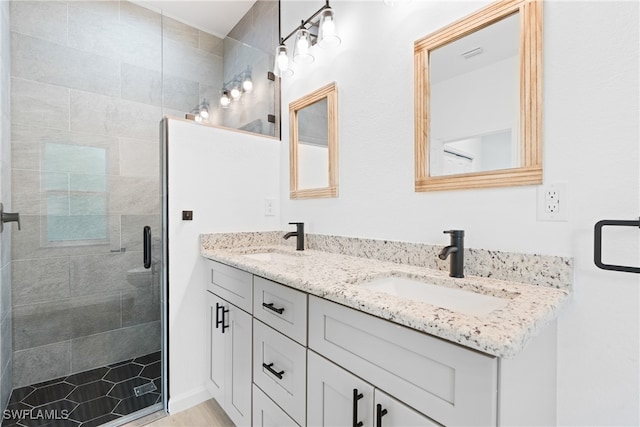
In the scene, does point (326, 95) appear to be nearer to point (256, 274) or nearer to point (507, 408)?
point (256, 274)

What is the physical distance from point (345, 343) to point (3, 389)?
1935mm

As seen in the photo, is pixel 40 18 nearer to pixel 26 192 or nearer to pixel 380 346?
pixel 26 192

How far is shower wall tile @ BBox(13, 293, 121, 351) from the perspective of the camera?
1.78 m

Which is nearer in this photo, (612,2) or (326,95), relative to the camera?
(612,2)

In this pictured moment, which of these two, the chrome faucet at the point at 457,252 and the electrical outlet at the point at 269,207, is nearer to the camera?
the chrome faucet at the point at 457,252

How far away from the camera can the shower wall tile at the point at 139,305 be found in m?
1.92

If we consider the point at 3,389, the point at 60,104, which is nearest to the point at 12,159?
the point at 60,104

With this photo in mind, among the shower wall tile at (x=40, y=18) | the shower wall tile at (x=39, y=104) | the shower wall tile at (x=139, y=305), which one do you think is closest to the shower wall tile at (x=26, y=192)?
the shower wall tile at (x=39, y=104)

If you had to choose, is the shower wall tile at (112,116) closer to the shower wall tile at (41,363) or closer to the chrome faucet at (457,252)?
the shower wall tile at (41,363)

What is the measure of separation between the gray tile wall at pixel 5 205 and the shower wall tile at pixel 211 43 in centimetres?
108

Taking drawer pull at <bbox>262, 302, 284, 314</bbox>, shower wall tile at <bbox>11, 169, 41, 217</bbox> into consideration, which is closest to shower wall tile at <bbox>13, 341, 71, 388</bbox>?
shower wall tile at <bbox>11, 169, 41, 217</bbox>

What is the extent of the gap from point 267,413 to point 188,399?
0.77 meters

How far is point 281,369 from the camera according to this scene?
3.87ft

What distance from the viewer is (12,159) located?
5.57 ft
